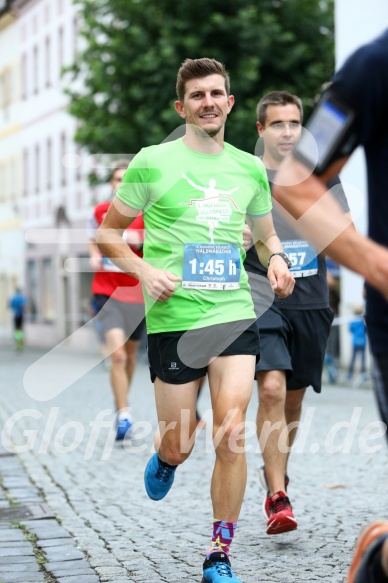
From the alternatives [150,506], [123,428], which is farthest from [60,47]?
[150,506]

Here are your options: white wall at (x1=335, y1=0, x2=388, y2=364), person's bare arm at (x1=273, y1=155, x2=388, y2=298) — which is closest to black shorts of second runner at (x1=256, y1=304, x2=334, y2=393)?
person's bare arm at (x1=273, y1=155, x2=388, y2=298)

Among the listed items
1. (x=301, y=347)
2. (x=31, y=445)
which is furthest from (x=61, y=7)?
(x=301, y=347)

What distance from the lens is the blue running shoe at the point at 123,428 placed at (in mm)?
9508

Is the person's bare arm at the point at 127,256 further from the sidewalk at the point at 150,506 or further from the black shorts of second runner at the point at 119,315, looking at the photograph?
Result: the black shorts of second runner at the point at 119,315

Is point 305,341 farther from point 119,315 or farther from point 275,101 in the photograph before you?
point 119,315

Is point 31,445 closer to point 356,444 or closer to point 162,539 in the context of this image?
point 356,444

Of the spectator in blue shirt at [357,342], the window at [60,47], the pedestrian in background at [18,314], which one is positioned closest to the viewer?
the spectator in blue shirt at [357,342]

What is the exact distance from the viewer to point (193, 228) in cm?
489

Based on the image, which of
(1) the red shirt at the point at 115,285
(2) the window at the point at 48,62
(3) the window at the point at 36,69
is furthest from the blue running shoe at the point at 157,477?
(3) the window at the point at 36,69

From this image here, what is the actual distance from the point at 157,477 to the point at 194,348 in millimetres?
723

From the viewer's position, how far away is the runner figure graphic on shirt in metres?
4.88

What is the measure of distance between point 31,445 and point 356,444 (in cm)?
250

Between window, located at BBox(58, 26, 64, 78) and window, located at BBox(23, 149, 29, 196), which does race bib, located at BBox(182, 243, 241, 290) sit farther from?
window, located at BBox(23, 149, 29, 196)

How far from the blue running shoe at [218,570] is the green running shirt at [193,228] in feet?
2.89
